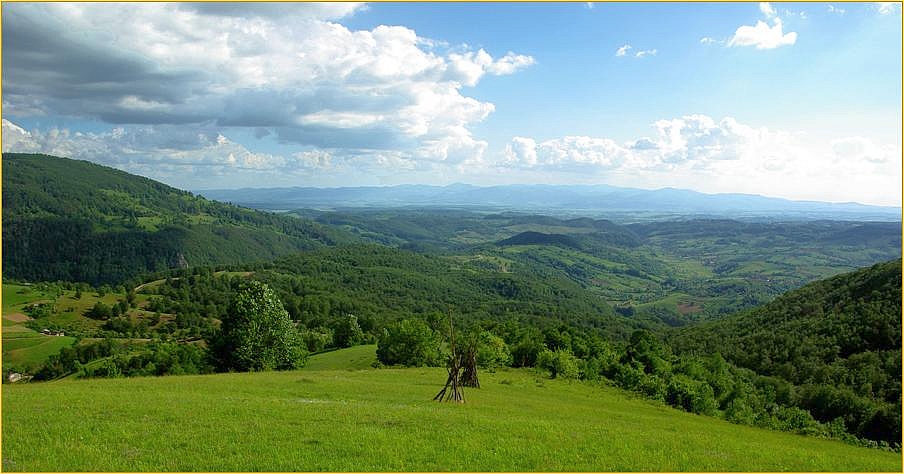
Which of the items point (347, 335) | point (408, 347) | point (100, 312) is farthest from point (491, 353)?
point (100, 312)

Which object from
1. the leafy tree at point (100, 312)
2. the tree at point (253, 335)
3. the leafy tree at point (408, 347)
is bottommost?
the leafy tree at point (100, 312)

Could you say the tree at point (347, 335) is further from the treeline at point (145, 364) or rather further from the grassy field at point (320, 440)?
the grassy field at point (320, 440)

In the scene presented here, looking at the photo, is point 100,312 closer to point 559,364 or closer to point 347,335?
point 347,335

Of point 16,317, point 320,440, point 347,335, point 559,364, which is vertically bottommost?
point 16,317

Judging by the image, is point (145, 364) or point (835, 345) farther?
point (835, 345)

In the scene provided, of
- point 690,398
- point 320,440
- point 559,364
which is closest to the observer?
point 320,440

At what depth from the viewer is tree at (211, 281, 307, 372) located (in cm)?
5350

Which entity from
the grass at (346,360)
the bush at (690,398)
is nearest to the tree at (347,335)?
the grass at (346,360)

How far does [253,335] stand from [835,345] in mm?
103582

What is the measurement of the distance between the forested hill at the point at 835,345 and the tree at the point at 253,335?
70508mm

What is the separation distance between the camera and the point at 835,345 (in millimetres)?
91438

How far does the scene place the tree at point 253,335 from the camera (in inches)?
2106

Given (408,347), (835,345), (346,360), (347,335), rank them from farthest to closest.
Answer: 1. (347,335)
2. (835,345)
3. (346,360)
4. (408,347)

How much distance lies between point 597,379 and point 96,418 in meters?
57.7
